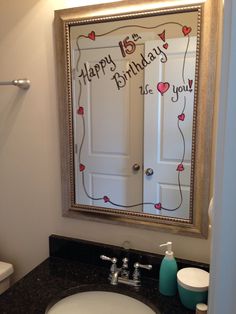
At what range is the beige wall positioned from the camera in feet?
3.88

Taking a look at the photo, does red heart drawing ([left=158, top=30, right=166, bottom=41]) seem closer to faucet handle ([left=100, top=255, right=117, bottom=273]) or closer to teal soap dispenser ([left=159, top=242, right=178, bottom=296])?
teal soap dispenser ([left=159, top=242, right=178, bottom=296])

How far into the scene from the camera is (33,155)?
4.29 ft

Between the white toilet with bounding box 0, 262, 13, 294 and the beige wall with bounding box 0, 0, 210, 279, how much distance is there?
3.0 inches

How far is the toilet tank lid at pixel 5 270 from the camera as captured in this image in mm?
1310

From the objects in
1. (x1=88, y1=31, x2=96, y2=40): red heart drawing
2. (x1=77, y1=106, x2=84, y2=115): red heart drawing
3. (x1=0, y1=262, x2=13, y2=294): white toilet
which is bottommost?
(x1=0, y1=262, x2=13, y2=294): white toilet

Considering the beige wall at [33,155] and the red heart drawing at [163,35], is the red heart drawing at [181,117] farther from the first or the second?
the beige wall at [33,155]

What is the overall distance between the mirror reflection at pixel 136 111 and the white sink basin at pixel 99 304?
32 cm

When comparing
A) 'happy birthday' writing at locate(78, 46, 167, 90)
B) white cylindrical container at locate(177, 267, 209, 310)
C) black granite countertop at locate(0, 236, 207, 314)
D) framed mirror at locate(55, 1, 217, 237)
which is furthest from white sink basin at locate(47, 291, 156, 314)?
'happy birthday' writing at locate(78, 46, 167, 90)

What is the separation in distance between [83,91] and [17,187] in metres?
0.57

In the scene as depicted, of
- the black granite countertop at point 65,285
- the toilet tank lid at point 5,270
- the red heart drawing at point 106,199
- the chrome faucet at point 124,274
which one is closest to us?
the black granite countertop at point 65,285

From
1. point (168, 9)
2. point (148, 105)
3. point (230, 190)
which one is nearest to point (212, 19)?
point (168, 9)

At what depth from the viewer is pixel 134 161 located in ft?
3.70

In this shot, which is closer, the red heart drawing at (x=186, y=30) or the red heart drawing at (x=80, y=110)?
the red heart drawing at (x=186, y=30)

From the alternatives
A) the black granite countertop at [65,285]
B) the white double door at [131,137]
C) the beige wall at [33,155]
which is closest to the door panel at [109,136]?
the white double door at [131,137]
